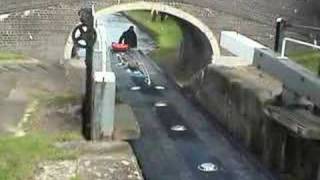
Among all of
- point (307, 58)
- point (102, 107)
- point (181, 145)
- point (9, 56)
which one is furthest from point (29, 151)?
point (307, 58)

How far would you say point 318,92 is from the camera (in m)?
9.88

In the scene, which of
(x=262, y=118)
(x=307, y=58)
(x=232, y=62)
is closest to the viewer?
(x=262, y=118)

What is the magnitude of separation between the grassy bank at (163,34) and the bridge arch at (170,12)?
486 centimetres

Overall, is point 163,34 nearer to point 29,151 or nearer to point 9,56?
point 9,56

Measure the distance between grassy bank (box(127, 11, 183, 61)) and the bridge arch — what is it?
486 cm

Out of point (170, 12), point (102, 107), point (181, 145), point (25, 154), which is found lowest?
point (181, 145)

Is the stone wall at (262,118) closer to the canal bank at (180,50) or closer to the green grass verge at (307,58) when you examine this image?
the green grass verge at (307,58)

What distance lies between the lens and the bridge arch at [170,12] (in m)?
19.6

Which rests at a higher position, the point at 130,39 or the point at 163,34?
the point at 130,39

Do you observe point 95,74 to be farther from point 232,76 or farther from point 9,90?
point 232,76

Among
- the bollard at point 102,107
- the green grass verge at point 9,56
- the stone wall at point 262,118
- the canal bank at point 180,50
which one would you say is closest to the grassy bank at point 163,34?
the canal bank at point 180,50

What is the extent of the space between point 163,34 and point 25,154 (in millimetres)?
24334

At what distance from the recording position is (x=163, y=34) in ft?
107

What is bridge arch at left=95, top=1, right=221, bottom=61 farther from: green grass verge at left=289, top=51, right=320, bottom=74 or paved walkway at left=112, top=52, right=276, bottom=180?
green grass verge at left=289, top=51, right=320, bottom=74
